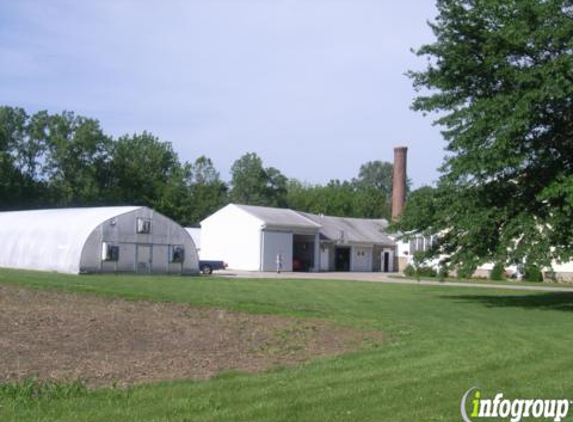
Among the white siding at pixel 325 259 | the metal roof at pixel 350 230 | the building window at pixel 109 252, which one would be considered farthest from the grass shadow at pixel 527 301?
the white siding at pixel 325 259

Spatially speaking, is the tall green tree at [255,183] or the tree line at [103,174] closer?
the tree line at [103,174]

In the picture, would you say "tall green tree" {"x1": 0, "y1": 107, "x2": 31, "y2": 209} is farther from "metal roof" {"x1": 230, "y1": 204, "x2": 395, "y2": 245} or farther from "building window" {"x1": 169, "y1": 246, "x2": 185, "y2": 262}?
"building window" {"x1": 169, "y1": 246, "x2": 185, "y2": 262}

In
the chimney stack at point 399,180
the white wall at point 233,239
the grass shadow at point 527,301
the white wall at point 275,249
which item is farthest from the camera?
the chimney stack at point 399,180

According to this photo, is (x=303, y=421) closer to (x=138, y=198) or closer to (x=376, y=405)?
(x=376, y=405)

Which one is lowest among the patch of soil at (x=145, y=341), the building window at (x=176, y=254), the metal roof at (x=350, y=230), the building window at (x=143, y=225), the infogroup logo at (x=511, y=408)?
the infogroup logo at (x=511, y=408)

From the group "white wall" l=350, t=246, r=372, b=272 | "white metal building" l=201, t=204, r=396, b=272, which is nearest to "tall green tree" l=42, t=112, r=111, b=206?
"white metal building" l=201, t=204, r=396, b=272

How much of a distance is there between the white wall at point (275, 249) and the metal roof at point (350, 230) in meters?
5.88

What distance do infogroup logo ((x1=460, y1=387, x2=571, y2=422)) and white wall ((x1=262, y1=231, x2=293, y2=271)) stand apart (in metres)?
52.0

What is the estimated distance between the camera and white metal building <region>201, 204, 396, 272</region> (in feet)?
203

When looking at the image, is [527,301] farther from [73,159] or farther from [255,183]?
[255,183]

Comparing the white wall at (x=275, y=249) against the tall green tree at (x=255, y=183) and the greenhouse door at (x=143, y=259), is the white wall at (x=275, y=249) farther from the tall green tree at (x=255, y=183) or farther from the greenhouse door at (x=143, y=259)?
the tall green tree at (x=255, y=183)

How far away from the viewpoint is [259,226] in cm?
6153

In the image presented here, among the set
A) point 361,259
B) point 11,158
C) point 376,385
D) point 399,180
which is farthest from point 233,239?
point 376,385

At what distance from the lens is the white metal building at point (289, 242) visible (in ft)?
203
